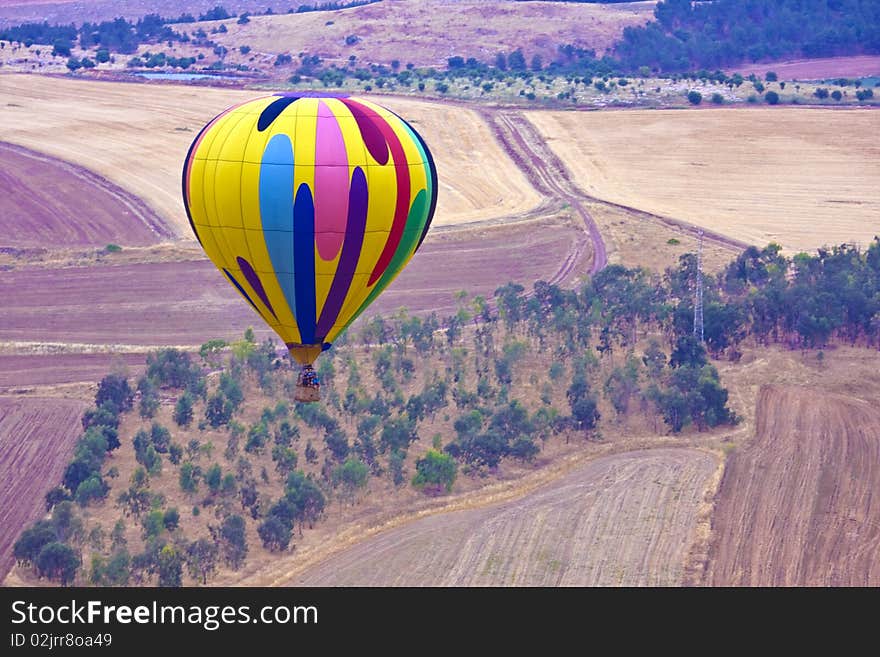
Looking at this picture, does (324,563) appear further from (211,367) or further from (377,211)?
(211,367)

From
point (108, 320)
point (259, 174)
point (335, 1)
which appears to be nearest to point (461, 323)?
point (108, 320)

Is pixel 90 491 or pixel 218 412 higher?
pixel 218 412

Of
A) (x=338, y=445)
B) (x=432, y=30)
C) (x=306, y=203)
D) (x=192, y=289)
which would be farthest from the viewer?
(x=432, y=30)

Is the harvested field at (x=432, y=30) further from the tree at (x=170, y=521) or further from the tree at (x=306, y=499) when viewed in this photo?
the tree at (x=170, y=521)

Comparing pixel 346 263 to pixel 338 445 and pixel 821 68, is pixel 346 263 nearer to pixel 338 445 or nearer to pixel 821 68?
pixel 338 445

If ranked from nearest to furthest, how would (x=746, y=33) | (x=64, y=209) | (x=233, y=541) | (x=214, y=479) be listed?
(x=233, y=541) < (x=214, y=479) < (x=64, y=209) < (x=746, y=33)

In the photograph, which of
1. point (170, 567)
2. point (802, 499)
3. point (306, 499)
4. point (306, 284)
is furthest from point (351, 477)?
point (802, 499)
